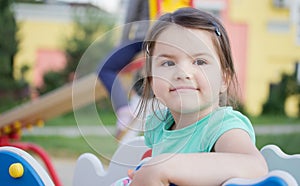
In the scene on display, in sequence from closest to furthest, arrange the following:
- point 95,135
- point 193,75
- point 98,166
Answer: point 193,75, point 95,135, point 98,166

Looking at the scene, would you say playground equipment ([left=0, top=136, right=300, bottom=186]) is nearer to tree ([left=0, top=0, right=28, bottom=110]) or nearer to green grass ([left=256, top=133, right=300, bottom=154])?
green grass ([left=256, top=133, right=300, bottom=154])

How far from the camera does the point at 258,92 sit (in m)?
9.72

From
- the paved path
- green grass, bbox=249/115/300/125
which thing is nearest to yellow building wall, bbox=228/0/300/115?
green grass, bbox=249/115/300/125

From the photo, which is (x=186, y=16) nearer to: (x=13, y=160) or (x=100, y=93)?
(x=13, y=160)

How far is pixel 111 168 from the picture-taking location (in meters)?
1.31

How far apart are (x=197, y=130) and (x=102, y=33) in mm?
6142

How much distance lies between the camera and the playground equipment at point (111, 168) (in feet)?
2.35

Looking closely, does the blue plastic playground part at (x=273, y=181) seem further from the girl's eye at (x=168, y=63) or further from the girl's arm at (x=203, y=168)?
the girl's eye at (x=168, y=63)

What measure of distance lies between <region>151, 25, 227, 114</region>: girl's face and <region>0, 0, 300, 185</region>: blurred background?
465cm

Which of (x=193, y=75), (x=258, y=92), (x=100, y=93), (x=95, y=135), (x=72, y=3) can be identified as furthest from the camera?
(x=258, y=92)

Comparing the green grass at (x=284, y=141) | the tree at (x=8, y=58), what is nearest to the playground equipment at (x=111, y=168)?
the green grass at (x=284, y=141)

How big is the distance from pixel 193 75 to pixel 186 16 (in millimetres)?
107

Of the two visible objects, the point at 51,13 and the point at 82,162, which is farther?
the point at 51,13

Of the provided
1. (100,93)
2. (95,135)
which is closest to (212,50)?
(95,135)
